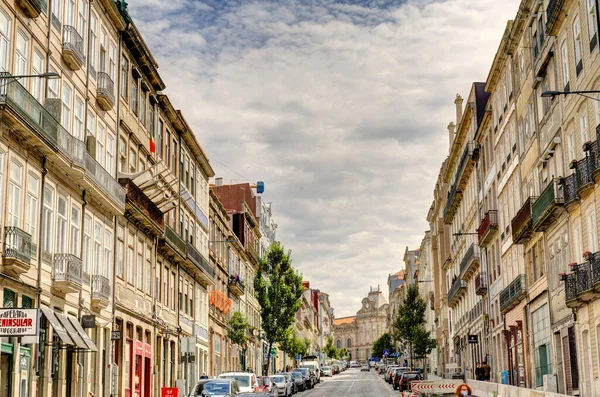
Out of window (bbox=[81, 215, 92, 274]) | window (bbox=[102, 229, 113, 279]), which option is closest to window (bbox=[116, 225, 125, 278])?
window (bbox=[102, 229, 113, 279])

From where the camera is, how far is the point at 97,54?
3419 centimetres

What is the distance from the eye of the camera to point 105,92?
112 ft

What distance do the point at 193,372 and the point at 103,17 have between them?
26103 mm

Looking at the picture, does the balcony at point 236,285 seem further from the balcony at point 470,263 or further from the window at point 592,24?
the window at point 592,24

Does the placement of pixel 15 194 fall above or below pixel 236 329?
above

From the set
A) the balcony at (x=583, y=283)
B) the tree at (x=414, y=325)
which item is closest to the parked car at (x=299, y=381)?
the tree at (x=414, y=325)

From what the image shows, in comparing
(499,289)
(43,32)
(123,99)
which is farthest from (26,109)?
(499,289)

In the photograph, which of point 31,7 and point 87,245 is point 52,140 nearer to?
point 31,7

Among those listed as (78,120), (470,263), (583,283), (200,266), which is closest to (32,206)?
(78,120)

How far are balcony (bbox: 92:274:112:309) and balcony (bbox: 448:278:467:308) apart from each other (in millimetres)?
41586

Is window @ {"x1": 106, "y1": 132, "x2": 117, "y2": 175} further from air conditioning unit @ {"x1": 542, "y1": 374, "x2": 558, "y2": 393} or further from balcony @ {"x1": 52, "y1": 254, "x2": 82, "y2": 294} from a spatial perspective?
air conditioning unit @ {"x1": 542, "y1": 374, "x2": 558, "y2": 393}

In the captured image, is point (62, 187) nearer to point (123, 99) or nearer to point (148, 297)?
point (123, 99)

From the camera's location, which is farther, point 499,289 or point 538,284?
point 499,289

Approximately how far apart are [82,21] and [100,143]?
4.98 meters
